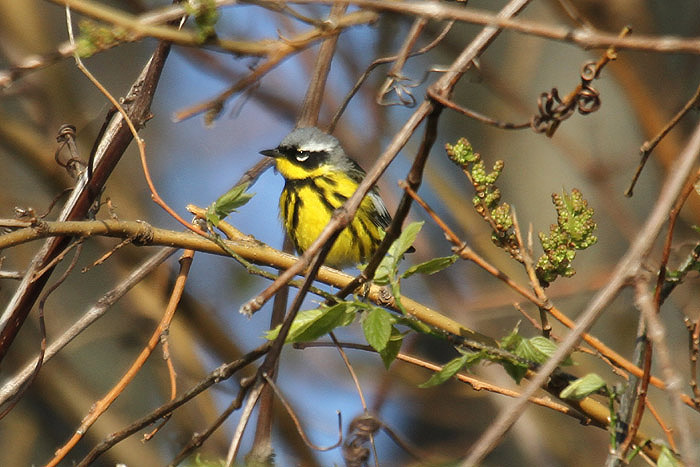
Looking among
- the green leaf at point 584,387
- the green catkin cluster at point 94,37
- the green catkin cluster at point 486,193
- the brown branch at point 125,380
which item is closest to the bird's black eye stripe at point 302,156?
the brown branch at point 125,380

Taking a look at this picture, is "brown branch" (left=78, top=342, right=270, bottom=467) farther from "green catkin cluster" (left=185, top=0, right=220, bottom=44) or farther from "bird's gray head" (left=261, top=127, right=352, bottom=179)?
"bird's gray head" (left=261, top=127, right=352, bottom=179)

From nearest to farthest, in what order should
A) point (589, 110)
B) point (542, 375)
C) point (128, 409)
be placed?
point (542, 375) → point (589, 110) → point (128, 409)

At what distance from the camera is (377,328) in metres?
1.58

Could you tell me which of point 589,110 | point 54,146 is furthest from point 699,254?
point 54,146

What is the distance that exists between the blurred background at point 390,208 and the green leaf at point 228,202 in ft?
8.99

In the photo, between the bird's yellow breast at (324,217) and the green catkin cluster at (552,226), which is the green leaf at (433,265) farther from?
the bird's yellow breast at (324,217)

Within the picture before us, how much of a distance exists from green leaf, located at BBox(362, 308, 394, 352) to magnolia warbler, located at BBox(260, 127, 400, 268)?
2.35 meters

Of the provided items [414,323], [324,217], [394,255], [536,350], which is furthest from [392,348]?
[324,217]

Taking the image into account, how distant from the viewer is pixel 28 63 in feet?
4.70

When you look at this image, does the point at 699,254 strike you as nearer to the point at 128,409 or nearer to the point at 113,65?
the point at 128,409

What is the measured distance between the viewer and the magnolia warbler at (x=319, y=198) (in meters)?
4.02

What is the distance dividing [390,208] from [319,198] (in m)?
1.14

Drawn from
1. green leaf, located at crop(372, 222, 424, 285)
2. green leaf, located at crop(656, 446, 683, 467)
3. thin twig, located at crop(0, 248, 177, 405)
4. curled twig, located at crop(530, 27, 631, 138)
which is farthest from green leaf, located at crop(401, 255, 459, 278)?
thin twig, located at crop(0, 248, 177, 405)

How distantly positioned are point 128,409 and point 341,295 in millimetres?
3768
